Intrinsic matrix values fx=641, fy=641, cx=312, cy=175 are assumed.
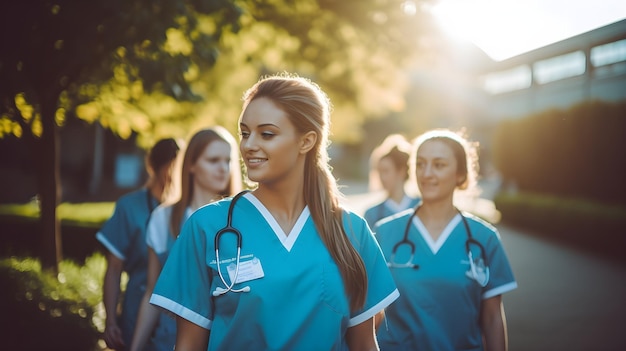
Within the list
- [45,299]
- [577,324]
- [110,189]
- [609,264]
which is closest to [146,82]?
[45,299]

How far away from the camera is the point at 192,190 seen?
4.04 m

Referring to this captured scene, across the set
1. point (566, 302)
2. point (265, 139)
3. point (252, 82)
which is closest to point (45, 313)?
point (265, 139)

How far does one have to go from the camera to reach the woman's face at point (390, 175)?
241 inches

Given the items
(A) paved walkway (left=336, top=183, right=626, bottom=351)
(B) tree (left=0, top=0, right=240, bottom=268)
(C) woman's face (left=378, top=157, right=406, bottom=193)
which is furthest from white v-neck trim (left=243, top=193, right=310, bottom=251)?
(A) paved walkway (left=336, top=183, right=626, bottom=351)

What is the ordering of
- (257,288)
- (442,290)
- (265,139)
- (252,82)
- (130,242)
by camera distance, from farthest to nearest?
(252,82) < (130,242) < (442,290) < (265,139) < (257,288)

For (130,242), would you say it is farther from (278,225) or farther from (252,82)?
(252,82)

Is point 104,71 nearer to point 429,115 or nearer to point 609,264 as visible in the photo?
point 609,264

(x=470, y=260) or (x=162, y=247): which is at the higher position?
(x=162, y=247)

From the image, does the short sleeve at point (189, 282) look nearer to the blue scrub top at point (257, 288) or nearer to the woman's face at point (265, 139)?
the blue scrub top at point (257, 288)

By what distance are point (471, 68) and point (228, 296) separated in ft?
134

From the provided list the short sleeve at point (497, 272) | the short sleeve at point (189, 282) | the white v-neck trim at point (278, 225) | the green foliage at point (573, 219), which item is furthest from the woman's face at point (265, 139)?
the green foliage at point (573, 219)

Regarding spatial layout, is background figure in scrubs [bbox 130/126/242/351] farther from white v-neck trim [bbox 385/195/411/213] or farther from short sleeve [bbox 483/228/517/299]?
white v-neck trim [bbox 385/195/411/213]

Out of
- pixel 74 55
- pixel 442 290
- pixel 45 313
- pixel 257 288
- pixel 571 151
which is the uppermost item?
pixel 74 55

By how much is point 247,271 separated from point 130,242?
236cm
